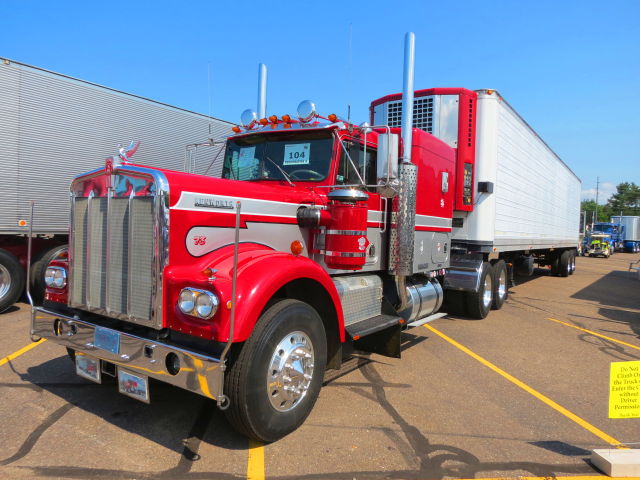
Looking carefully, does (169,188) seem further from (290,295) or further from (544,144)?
(544,144)

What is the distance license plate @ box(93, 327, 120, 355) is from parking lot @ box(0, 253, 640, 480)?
2.21 feet

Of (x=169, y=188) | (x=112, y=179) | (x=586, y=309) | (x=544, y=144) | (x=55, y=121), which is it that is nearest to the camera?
(x=169, y=188)

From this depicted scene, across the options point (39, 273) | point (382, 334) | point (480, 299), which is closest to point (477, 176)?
point (480, 299)

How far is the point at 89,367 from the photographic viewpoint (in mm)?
3381

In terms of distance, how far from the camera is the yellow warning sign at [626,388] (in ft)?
10.2

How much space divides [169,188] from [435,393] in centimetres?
313

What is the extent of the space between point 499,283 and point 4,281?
8.74 meters

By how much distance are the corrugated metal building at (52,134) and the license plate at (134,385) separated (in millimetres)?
3385

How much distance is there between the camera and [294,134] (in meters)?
4.52

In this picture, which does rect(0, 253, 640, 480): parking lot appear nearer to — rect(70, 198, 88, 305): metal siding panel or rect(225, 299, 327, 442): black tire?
rect(225, 299, 327, 442): black tire

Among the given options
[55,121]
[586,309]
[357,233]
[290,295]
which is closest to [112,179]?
[290,295]

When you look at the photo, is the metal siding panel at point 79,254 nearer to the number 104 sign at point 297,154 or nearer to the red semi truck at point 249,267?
the red semi truck at point 249,267

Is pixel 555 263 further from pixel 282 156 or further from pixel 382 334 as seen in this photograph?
pixel 282 156

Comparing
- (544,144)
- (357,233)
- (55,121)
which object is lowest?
(357,233)
